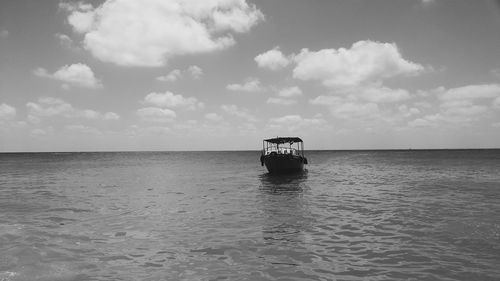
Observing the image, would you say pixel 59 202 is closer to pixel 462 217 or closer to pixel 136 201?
pixel 136 201

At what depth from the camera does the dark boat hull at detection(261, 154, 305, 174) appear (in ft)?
119

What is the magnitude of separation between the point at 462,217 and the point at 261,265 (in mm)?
10880

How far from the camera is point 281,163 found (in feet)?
121

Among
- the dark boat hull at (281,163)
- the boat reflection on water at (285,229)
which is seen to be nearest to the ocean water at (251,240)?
the boat reflection on water at (285,229)

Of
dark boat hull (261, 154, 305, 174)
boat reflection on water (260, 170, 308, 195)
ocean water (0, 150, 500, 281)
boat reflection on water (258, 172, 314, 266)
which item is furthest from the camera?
dark boat hull (261, 154, 305, 174)

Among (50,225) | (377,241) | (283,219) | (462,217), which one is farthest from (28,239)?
(462,217)

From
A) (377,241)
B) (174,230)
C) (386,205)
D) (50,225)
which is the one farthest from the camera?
(386,205)

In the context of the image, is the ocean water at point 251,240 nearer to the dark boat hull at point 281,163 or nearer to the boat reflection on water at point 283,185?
the boat reflection on water at point 283,185

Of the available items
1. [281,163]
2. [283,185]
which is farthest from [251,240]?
[281,163]

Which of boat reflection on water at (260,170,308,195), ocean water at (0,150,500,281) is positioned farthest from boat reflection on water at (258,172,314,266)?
boat reflection on water at (260,170,308,195)

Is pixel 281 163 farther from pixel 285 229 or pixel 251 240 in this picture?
pixel 251 240

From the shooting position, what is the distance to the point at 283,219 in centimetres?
1443

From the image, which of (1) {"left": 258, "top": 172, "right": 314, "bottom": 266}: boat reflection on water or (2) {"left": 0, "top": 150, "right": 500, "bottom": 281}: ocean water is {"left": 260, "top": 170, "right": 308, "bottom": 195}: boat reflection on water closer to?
(1) {"left": 258, "top": 172, "right": 314, "bottom": 266}: boat reflection on water

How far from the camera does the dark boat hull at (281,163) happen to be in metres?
36.4
